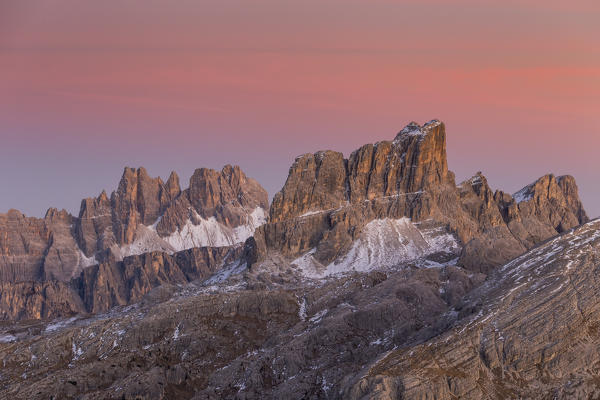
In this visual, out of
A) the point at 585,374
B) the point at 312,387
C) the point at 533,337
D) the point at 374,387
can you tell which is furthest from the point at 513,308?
the point at 312,387

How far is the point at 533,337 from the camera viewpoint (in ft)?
531

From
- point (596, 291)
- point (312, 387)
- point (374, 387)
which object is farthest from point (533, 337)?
point (312, 387)

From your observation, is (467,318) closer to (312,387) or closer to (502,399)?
(502,399)

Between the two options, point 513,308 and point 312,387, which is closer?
point 513,308

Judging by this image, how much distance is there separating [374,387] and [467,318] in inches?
1184

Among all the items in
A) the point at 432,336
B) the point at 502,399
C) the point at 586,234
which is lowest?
the point at 502,399

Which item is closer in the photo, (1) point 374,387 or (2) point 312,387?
(1) point 374,387

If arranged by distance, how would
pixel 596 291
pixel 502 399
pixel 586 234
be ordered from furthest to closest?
pixel 586 234 < pixel 596 291 < pixel 502 399

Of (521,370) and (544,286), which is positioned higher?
(544,286)

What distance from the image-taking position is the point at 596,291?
551 feet

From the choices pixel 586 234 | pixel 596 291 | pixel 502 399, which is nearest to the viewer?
pixel 502 399

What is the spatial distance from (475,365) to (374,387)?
21.0m

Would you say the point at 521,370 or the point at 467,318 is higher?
the point at 467,318

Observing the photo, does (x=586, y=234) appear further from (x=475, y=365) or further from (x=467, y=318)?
(x=475, y=365)
